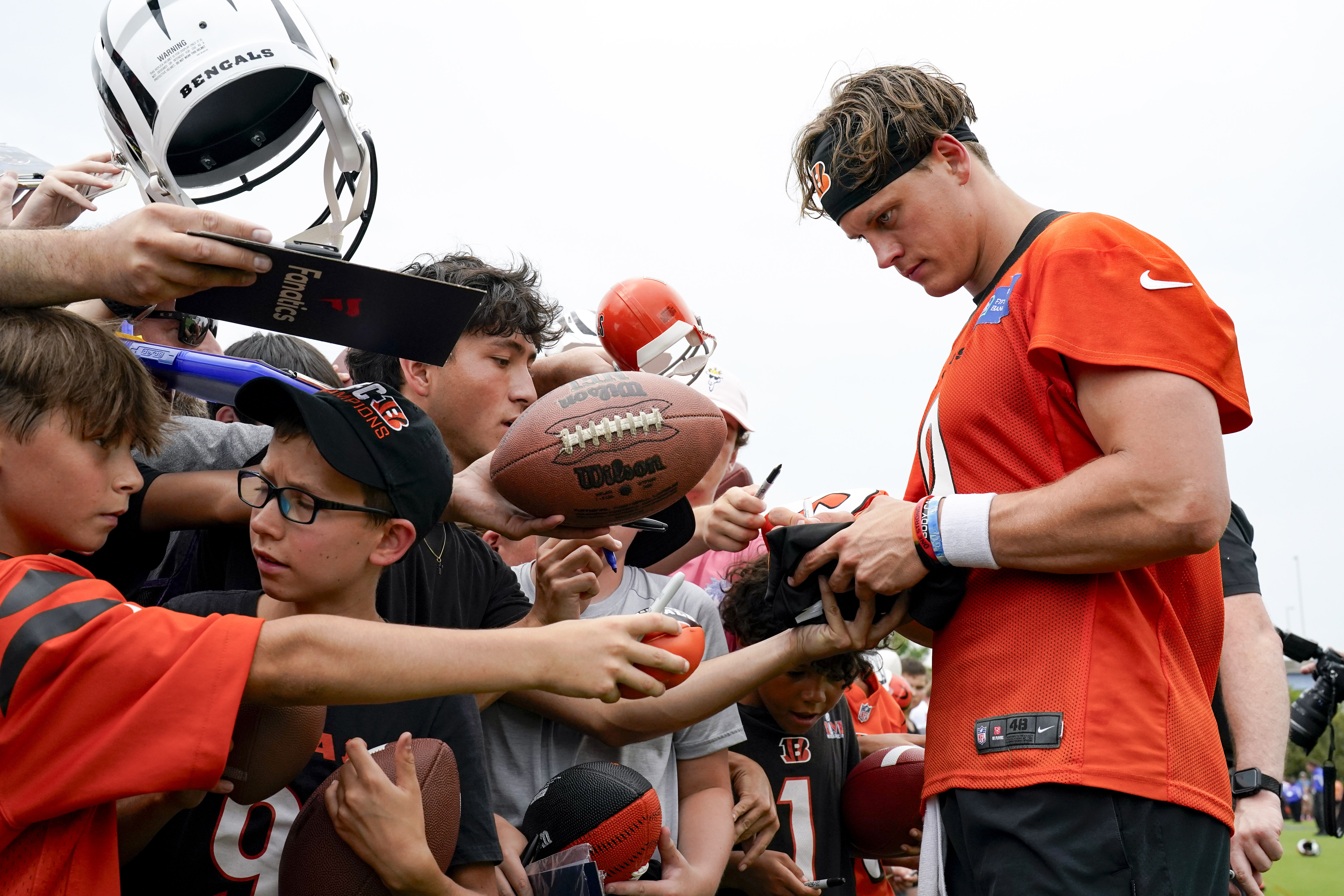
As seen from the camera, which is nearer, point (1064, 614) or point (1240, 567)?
point (1064, 614)

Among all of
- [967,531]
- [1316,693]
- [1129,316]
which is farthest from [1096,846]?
[1316,693]

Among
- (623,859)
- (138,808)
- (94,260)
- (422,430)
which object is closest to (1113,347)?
(422,430)

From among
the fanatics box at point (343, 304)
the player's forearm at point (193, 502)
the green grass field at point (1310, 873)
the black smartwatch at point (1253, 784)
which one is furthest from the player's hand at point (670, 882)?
the green grass field at point (1310, 873)

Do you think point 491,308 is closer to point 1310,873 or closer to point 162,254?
point 162,254

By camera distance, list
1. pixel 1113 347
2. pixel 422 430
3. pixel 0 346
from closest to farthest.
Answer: pixel 0 346, pixel 1113 347, pixel 422 430

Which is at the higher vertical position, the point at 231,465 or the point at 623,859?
the point at 231,465

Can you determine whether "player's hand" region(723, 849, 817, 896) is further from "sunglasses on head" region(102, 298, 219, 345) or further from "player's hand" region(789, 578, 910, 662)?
"sunglasses on head" region(102, 298, 219, 345)

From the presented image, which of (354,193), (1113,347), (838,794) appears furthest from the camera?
(838,794)

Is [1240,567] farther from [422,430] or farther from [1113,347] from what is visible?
[422,430]

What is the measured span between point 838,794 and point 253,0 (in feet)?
11.3

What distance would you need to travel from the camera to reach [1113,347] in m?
2.30

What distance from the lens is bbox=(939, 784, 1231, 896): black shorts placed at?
2.23 meters

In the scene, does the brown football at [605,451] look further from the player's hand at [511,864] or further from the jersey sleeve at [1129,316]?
the jersey sleeve at [1129,316]

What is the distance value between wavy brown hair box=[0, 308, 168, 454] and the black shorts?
83.0 inches
